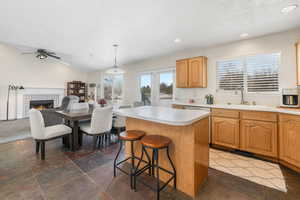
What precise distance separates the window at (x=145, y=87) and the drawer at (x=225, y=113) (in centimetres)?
256

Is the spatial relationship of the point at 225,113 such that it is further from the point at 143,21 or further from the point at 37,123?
the point at 37,123

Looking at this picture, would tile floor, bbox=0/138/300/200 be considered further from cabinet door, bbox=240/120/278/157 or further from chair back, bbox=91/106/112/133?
chair back, bbox=91/106/112/133

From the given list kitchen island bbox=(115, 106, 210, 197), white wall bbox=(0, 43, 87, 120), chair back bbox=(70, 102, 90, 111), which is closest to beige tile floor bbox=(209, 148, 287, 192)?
kitchen island bbox=(115, 106, 210, 197)

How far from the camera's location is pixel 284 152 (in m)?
2.15

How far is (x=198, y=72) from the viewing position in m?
3.40

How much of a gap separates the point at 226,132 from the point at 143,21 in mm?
2802

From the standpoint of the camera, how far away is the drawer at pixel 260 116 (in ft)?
7.50

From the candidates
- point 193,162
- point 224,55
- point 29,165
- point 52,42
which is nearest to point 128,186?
point 193,162

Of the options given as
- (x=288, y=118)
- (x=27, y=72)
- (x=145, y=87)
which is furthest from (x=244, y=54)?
(x=27, y=72)

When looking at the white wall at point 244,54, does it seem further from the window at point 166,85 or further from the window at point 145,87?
the window at point 145,87

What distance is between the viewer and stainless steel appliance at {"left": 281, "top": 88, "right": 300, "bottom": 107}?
230 cm

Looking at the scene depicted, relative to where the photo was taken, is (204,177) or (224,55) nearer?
(204,177)

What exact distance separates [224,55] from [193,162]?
2926 millimetres

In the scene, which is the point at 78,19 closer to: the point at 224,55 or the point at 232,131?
the point at 224,55
